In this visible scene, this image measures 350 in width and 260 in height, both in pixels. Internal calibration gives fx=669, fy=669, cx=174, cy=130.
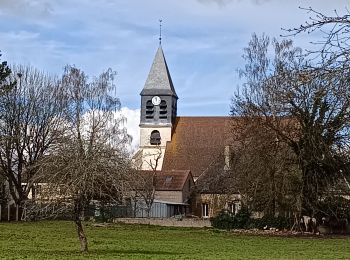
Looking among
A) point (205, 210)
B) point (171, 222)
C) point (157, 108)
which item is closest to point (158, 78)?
point (157, 108)

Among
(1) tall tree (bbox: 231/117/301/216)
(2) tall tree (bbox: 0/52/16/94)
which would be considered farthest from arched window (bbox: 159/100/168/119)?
(1) tall tree (bbox: 231/117/301/216)

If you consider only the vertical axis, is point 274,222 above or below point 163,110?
below

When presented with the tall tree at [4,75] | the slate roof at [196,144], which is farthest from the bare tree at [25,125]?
the slate roof at [196,144]

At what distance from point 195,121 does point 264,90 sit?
41.0 metres

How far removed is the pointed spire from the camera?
8931 centimetres

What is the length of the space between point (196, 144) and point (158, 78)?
1270 centimetres

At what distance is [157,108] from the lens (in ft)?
290

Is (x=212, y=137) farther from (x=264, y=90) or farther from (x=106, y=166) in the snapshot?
(x=106, y=166)

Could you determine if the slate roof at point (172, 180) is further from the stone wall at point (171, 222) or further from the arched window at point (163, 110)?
the stone wall at point (171, 222)

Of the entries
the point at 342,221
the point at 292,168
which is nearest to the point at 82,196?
the point at 292,168

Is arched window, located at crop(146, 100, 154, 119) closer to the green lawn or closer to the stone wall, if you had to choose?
the stone wall

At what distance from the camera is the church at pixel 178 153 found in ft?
214

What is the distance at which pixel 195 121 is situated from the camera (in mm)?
85250

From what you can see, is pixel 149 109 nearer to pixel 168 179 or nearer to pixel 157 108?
pixel 157 108
